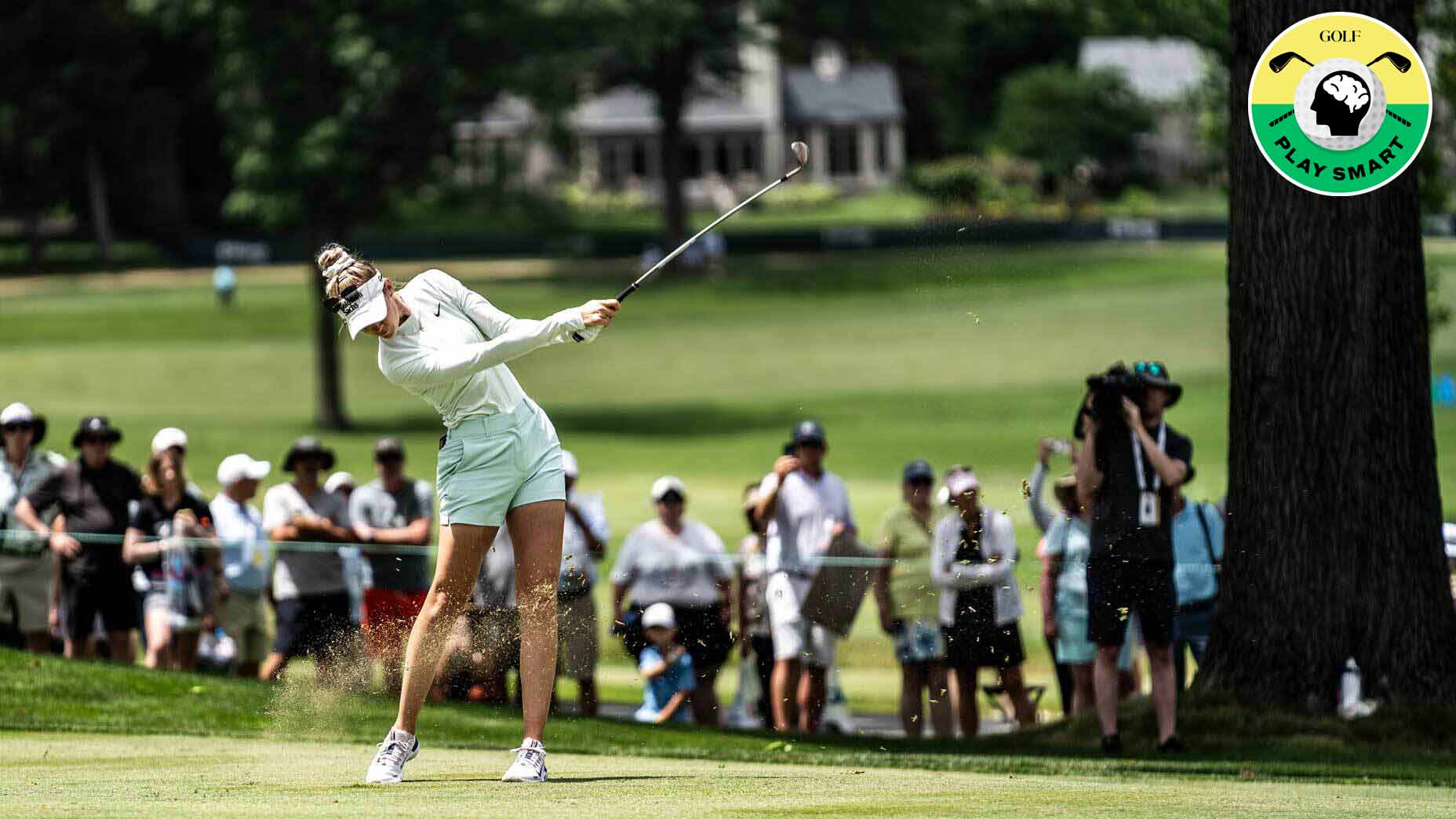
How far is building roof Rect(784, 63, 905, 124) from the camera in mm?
97312

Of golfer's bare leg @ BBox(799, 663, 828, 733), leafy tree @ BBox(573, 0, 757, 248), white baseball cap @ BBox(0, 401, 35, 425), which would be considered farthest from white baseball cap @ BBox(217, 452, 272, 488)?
leafy tree @ BBox(573, 0, 757, 248)

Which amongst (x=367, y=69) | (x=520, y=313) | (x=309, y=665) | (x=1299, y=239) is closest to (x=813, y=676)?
(x=309, y=665)

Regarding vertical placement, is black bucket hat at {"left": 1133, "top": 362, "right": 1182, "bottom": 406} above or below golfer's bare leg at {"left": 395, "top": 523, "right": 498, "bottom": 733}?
above

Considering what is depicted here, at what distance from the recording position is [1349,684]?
32.3ft

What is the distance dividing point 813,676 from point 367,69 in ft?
73.6

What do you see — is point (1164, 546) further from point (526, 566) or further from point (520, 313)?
point (520, 313)

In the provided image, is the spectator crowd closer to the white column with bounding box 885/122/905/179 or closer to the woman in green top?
the woman in green top

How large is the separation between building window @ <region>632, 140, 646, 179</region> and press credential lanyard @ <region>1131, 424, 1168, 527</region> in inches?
3535

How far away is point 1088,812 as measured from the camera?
657 centimetres

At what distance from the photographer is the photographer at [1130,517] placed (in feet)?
30.3

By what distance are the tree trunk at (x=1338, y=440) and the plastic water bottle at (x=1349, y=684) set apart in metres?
0.03

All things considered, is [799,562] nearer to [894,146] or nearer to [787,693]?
[787,693]

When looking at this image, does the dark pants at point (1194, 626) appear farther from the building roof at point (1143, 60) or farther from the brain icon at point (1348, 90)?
the building roof at point (1143, 60)

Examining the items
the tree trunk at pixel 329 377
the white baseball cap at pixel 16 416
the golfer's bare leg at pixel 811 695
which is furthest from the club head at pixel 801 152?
the tree trunk at pixel 329 377
